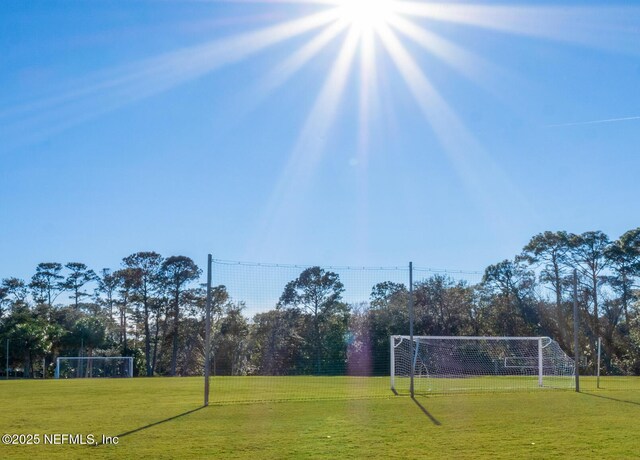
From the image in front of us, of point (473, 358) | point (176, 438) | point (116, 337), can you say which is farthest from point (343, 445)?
point (116, 337)

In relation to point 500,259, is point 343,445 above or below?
below

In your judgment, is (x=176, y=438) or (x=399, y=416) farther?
(x=399, y=416)

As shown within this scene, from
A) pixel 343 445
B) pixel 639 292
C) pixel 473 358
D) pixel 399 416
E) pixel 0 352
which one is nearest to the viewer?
pixel 343 445

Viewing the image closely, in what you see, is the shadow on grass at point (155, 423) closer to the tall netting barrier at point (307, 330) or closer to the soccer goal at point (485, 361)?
the tall netting barrier at point (307, 330)

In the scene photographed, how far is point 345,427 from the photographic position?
33.3 feet

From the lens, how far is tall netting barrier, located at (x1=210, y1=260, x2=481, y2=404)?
52.5 feet

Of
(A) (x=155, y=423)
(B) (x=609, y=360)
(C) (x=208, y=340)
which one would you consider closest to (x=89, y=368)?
(C) (x=208, y=340)

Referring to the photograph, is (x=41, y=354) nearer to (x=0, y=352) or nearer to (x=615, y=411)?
(x=0, y=352)

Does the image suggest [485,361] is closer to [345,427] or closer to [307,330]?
[307,330]

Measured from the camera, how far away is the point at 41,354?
Result: 5141cm

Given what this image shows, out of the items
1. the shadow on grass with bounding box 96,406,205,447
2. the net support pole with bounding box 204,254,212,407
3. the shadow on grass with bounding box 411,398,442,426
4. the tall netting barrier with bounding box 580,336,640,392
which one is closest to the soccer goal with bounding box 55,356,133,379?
the tall netting barrier with bounding box 580,336,640,392

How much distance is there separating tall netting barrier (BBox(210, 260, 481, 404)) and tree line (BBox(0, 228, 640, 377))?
0.66ft

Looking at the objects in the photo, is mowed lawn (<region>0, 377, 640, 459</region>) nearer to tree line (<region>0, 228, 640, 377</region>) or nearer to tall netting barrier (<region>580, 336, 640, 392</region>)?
tree line (<region>0, 228, 640, 377</region>)

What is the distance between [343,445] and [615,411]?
23.4 ft
